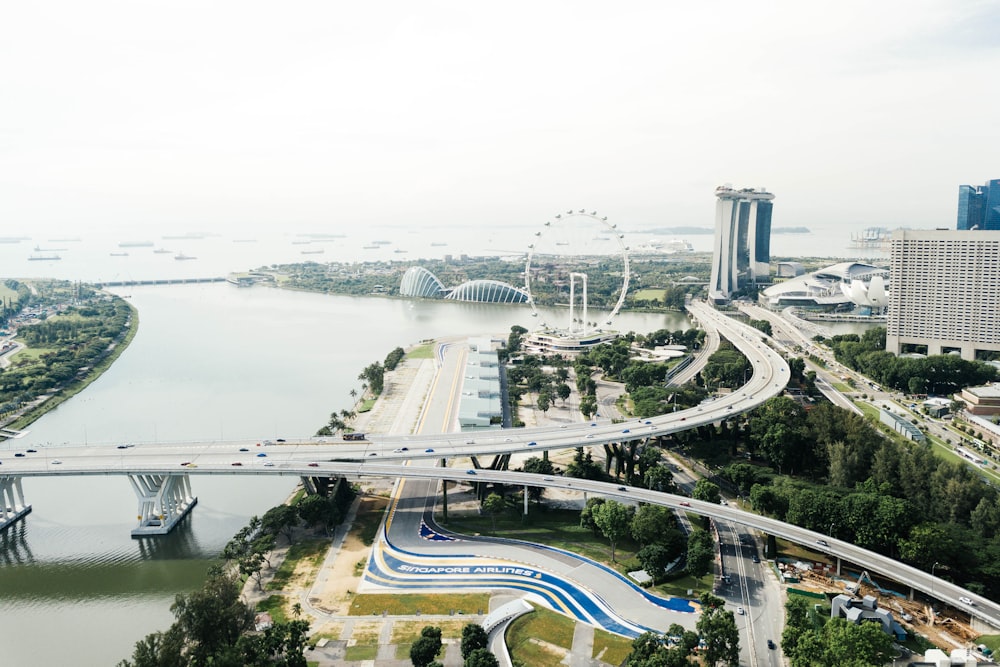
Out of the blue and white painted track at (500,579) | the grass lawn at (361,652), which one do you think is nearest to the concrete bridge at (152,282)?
the blue and white painted track at (500,579)

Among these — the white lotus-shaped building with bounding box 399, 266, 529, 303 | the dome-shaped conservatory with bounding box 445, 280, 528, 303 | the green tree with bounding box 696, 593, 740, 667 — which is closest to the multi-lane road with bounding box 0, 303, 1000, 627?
the green tree with bounding box 696, 593, 740, 667

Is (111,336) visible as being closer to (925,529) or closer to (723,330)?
(723,330)

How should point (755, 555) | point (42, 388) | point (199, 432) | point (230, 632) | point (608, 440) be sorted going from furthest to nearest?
point (42, 388), point (199, 432), point (608, 440), point (755, 555), point (230, 632)

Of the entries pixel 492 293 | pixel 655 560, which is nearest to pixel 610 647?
pixel 655 560

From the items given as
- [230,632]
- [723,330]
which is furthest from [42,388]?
[723,330]

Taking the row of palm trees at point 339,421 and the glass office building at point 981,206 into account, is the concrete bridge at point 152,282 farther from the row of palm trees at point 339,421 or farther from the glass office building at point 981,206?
the glass office building at point 981,206
